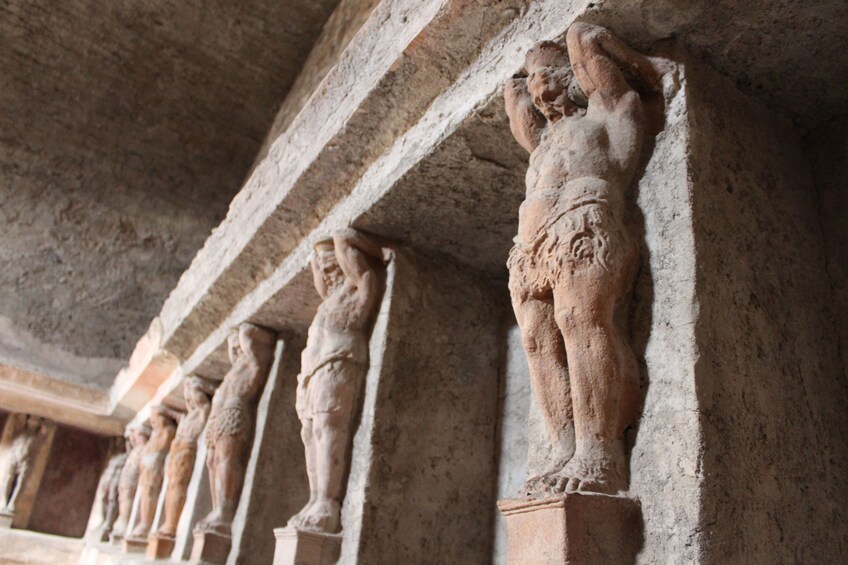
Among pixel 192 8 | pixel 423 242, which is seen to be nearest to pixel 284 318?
pixel 423 242

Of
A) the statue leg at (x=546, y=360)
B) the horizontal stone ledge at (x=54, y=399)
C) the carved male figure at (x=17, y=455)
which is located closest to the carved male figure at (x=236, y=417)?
the statue leg at (x=546, y=360)

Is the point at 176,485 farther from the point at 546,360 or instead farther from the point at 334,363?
the point at 546,360

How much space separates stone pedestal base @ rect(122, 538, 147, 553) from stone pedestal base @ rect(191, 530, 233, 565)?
95.2 inches

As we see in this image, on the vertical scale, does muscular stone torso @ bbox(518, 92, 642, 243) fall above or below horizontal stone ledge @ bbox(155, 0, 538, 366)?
below

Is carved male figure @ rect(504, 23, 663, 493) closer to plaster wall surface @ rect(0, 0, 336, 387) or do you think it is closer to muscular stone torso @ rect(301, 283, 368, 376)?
muscular stone torso @ rect(301, 283, 368, 376)

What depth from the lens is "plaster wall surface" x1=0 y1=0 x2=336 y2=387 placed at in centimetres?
762

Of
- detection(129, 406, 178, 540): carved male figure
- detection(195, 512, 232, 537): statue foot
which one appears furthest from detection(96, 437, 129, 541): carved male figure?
detection(195, 512, 232, 537): statue foot

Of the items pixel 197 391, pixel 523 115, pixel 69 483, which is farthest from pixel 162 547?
pixel 69 483

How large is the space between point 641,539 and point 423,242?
2.08m

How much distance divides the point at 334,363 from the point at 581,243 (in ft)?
5.51

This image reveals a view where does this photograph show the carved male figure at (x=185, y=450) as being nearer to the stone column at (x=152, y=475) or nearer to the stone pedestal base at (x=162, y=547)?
the stone pedestal base at (x=162, y=547)

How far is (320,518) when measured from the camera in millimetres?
3041

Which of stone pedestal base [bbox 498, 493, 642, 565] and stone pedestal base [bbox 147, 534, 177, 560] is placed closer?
stone pedestal base [bbox 498, 493, 642, 565]

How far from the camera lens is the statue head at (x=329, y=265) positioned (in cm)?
364
